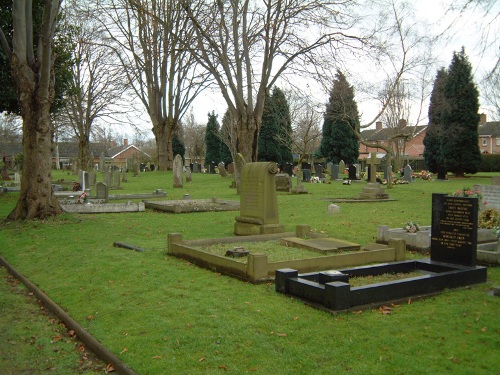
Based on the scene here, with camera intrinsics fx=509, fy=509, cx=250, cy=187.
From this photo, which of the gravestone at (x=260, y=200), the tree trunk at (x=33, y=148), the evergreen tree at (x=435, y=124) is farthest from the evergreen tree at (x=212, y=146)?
the gravestone at (x=260, y=200)

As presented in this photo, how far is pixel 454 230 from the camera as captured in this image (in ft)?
27.7

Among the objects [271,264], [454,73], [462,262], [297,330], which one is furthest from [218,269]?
[454,73]

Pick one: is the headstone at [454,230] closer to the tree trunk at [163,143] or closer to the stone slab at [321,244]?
the stone slab at [321,244]

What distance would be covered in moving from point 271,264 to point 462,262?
10.2ft

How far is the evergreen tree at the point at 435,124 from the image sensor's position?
44.2 m

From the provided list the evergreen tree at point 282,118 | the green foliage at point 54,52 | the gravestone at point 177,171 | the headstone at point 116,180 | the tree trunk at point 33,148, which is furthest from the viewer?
the evergreen tree at point 282,118

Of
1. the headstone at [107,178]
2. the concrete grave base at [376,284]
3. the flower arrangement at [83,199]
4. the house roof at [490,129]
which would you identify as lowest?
the concrete grave base at [376,284]

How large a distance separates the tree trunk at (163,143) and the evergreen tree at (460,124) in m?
23.3

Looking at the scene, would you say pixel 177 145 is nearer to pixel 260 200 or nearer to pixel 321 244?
pixel 260 200

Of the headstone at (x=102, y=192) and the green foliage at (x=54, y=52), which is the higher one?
the green foliage at (x=54, y=52)

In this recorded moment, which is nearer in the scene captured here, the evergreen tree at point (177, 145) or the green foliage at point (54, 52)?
the green foliage at point (54, 52)

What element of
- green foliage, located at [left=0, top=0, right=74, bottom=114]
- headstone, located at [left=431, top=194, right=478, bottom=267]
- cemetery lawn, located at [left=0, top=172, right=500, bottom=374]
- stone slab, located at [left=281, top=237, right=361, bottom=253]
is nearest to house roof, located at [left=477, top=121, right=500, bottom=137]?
green foliage, located at [left=0, top=0, right=74, bottom=114]

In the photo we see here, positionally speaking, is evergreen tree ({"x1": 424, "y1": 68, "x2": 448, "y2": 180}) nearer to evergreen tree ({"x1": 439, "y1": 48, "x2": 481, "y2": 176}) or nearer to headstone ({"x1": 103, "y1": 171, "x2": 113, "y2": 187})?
evergreen tree ({"x1": 439, "y1": 48, "x2": 481, "y2": 176})

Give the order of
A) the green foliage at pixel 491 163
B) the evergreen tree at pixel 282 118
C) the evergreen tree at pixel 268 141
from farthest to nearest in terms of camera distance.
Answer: the evergreen tree at pixel 268 141 → the green foliage at pixel 491 163 → the evergreen tree at pixel 282 118
